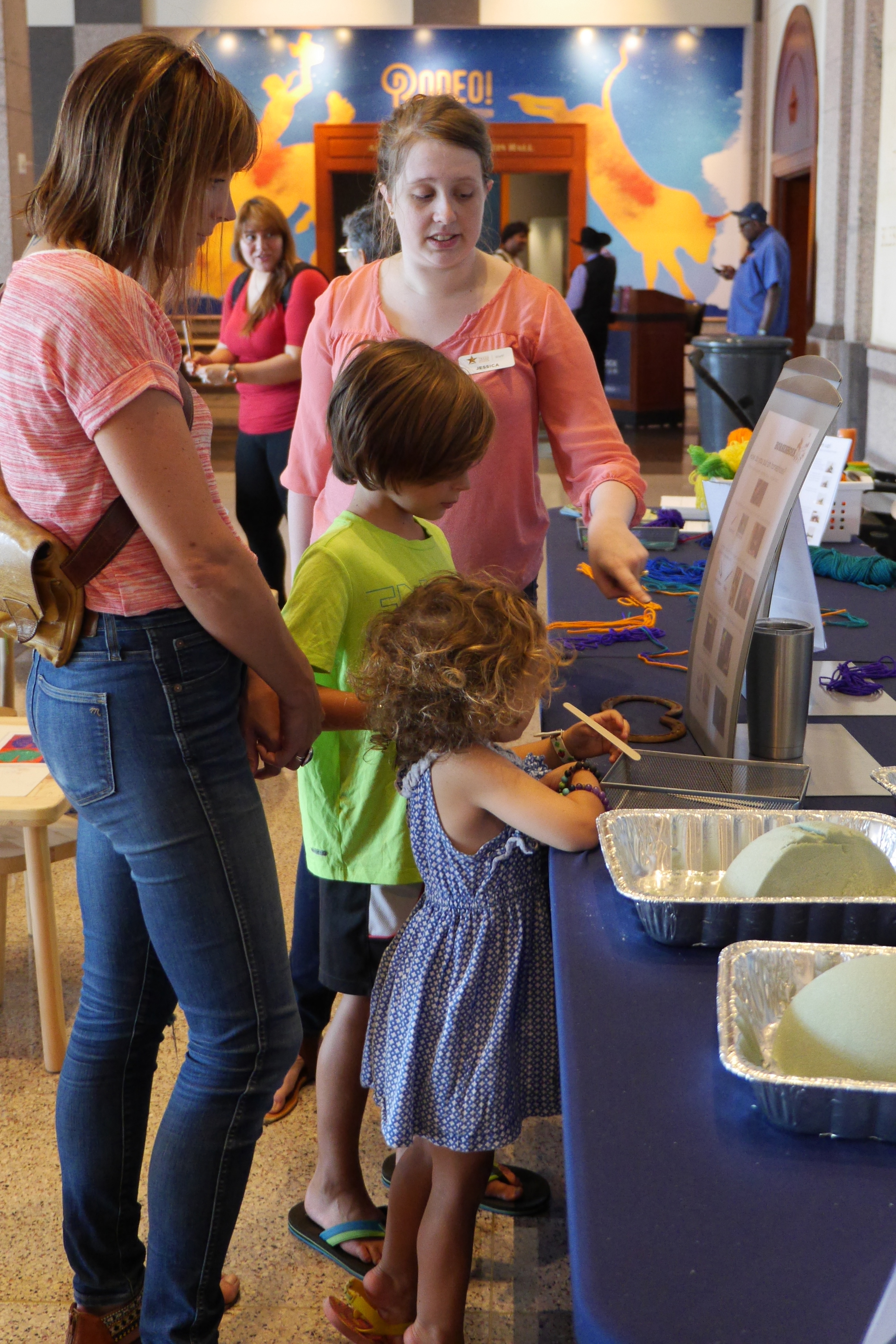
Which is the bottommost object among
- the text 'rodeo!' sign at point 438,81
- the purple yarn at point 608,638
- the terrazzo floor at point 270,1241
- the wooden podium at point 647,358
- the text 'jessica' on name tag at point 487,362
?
the terrazzo floor at point 270,1241

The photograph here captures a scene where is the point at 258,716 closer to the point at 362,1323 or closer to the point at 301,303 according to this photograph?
the point at 362,1323

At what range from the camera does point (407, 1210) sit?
1380 mm

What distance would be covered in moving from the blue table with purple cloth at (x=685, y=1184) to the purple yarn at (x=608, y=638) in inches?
36.2

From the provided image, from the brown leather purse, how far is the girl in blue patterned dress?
1.00ft

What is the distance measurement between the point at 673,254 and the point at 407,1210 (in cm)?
1155

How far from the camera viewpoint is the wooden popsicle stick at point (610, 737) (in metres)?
1.26

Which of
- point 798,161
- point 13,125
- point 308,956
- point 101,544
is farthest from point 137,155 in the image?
point 798,161

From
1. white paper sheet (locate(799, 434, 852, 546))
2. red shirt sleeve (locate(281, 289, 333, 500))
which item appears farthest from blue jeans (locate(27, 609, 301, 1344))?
white paper sheet (locate(799, 434, 852, 546))

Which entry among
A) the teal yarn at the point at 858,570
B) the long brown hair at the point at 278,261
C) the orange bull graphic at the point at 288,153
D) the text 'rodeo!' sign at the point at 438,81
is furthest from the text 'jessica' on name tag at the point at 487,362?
the text 'rodeo!' sign at the point at 438,81

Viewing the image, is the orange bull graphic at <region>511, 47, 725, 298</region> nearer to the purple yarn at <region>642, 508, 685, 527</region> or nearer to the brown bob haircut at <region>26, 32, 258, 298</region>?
the purple yarn at <region>642, 508, 685, 527</region>

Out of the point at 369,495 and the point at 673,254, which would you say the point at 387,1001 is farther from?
the point at 673,254

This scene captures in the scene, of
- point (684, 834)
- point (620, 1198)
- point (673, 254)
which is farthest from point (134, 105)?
point (673, 254)

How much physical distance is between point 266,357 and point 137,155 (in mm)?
3295

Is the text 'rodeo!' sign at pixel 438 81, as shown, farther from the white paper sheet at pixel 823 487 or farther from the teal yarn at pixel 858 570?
the teal yarn at pixel 858 570
